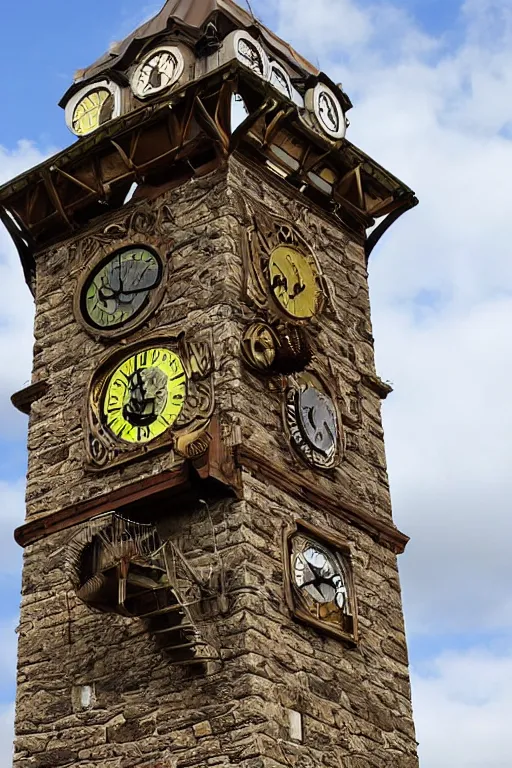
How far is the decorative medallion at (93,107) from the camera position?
16547mm

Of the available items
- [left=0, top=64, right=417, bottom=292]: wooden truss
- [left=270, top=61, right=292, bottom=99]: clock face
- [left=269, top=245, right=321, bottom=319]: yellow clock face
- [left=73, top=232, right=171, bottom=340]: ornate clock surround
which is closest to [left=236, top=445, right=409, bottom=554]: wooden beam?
[left=269, top=245, right=321, bottom=319]: yellow clock face

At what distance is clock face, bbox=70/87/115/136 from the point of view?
1656 cm

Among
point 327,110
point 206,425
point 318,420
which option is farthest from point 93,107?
point 206,425

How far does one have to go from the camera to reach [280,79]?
1677cm

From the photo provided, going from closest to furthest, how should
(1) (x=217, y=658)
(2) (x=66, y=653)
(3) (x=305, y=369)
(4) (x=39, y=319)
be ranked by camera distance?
(1) (x=217, y=658)
(2) (x=66, y=653)
(3) (x=305, y=369)
(4) (x=39, y=319)

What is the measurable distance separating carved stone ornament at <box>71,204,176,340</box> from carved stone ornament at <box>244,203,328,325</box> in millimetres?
879

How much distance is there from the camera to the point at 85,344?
15562 mm

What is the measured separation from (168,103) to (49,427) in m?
3.46

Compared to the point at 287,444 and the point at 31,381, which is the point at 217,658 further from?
the point at 31,381

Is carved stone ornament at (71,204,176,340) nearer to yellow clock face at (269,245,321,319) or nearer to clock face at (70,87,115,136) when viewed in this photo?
yellow clock face at (269,245,321,319)

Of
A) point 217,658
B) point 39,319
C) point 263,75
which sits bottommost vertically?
point 217,658

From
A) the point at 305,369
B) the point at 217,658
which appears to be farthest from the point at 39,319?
the point at 217,658

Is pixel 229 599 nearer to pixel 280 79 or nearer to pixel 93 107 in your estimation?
pixel 93 107

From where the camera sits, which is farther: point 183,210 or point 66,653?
point 183,210
